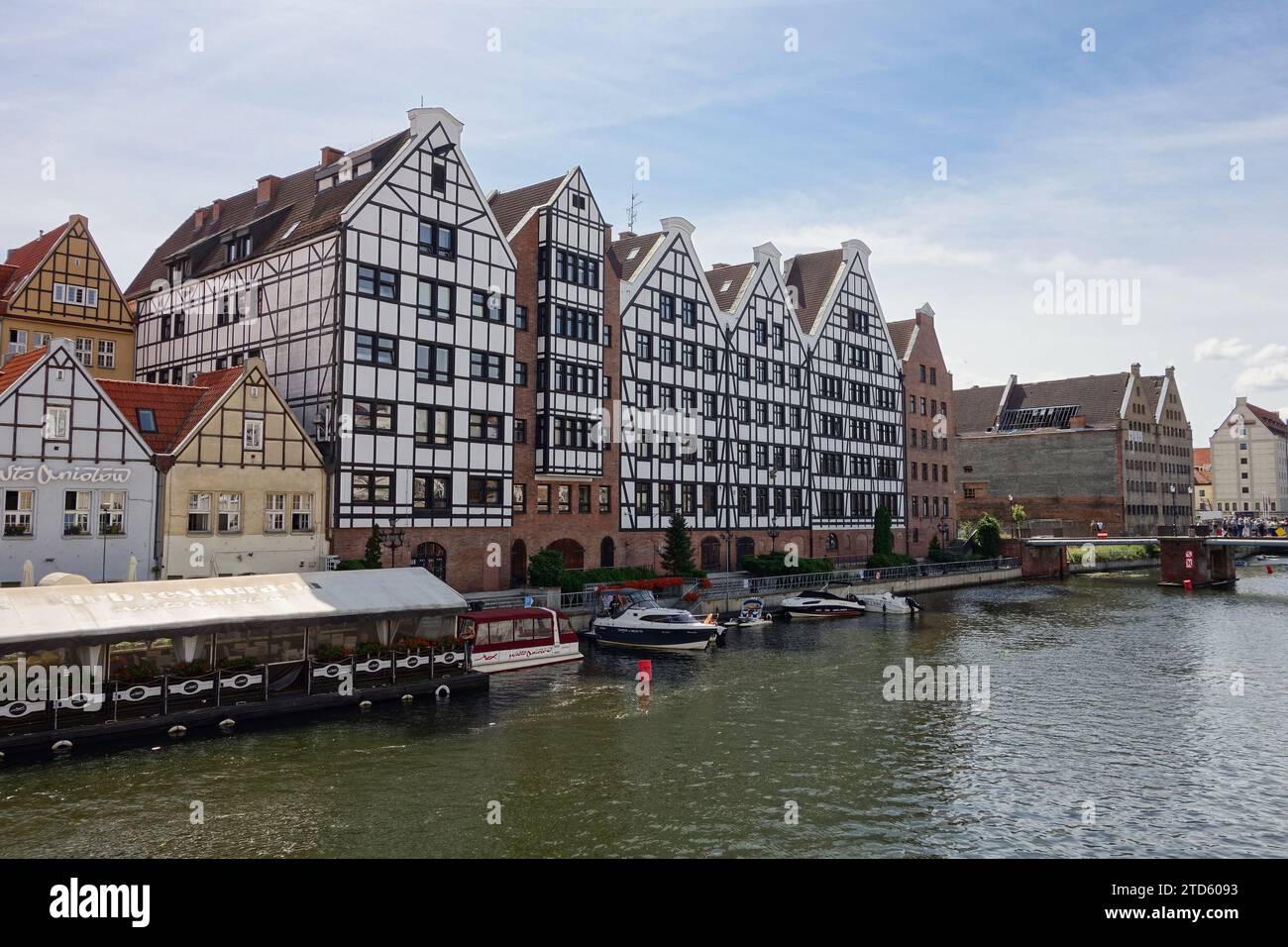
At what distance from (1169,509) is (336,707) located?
4857 inches

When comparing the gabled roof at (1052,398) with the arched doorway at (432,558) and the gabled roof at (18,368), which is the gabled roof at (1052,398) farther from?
the gabled roof at (18,368)

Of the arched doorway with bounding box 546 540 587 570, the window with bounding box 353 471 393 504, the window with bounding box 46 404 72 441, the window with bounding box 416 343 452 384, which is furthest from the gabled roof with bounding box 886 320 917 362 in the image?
the window with bounding box 46 404 72 441

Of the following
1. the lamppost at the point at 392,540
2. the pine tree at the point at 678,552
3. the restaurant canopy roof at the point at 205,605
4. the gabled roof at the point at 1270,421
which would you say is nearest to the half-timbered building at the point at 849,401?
the pine tree at the point at 678,552

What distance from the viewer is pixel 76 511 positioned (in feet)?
118

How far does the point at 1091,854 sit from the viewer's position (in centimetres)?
1831

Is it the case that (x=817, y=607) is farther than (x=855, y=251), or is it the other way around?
(x=855, y=251)

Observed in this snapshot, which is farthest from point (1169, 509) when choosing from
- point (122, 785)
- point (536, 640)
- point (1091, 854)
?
point (122, 785)

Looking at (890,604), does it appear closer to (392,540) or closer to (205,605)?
(392,540)

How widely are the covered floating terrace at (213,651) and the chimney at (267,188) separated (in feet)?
106

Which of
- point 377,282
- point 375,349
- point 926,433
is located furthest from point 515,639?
point 926,433

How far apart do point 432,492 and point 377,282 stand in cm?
1048

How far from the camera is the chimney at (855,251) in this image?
7981 centimetres

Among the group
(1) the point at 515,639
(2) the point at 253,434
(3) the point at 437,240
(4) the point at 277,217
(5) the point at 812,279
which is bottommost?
(1) the point at 515,639

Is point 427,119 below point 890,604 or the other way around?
the other way around
